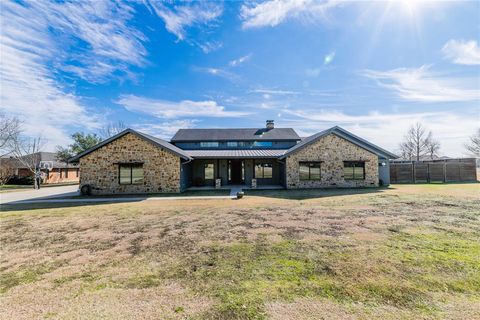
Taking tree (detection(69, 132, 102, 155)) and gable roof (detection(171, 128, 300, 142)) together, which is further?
tree (detection(69, 132, 102, 155))

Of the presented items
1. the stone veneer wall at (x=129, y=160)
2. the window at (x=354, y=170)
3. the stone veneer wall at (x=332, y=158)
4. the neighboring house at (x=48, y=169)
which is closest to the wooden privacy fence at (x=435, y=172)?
the stone veneer wall at (x=332, y=158)

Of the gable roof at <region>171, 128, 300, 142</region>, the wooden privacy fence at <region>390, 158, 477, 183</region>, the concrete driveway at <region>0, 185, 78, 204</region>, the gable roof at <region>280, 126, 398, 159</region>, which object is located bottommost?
the concrete driveway at <region>0, 185, 78, 204</region>

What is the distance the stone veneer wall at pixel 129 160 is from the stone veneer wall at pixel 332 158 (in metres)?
9.41

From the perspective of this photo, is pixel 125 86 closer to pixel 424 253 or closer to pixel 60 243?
pixel 60 243

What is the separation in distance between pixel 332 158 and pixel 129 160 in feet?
52.4

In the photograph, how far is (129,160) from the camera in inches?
630

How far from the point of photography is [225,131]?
84.0ft

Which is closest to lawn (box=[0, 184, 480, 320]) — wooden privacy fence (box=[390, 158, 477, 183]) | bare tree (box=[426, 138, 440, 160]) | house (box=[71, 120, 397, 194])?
house (box=[71, 120, 397, 194])

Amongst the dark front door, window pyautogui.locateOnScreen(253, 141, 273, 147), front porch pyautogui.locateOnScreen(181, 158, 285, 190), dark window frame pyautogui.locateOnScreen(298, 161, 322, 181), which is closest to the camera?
dark window frame pyautogui.locateOnScreen(298, 161, 322, 181)

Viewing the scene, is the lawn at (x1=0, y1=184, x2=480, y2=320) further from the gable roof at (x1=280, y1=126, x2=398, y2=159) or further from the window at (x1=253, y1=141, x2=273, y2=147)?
the window at (x1=253, y1=141, x2=273, y2=147)

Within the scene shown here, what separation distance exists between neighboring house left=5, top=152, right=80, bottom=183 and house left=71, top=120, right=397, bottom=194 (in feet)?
62.0

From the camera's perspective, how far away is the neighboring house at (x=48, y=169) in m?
31.7

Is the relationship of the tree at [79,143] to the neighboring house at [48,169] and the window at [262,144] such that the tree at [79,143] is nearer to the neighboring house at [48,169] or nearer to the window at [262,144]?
the neighboring house at [48,169]

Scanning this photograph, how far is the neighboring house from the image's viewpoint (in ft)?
104
